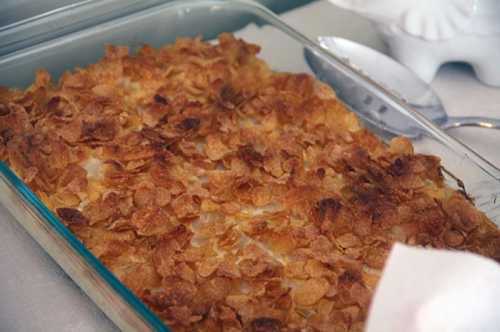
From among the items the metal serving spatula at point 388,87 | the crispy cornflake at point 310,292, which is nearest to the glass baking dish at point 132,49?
the metal serving spatula at point 388,87

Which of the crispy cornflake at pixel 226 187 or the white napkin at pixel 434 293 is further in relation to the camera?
the crispy cornflake at pixel 226 187

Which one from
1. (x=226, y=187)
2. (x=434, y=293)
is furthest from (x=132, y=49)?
(x=434, y=293)

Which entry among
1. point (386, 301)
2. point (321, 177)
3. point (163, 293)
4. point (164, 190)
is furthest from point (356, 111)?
point (386, 301)

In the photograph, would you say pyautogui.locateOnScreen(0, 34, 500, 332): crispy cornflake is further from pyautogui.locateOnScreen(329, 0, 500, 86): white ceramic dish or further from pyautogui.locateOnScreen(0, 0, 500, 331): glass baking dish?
pyautogui.locateOnScreen(329, 0, 500, 86): white ceramic dish

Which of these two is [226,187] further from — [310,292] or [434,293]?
[434,293]

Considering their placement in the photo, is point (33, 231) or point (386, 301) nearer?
point (386, 301)

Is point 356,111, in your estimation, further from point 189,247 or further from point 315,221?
point 189,247

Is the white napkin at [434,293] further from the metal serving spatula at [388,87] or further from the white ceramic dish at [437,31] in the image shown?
the white ceramic dish at [437,31]
